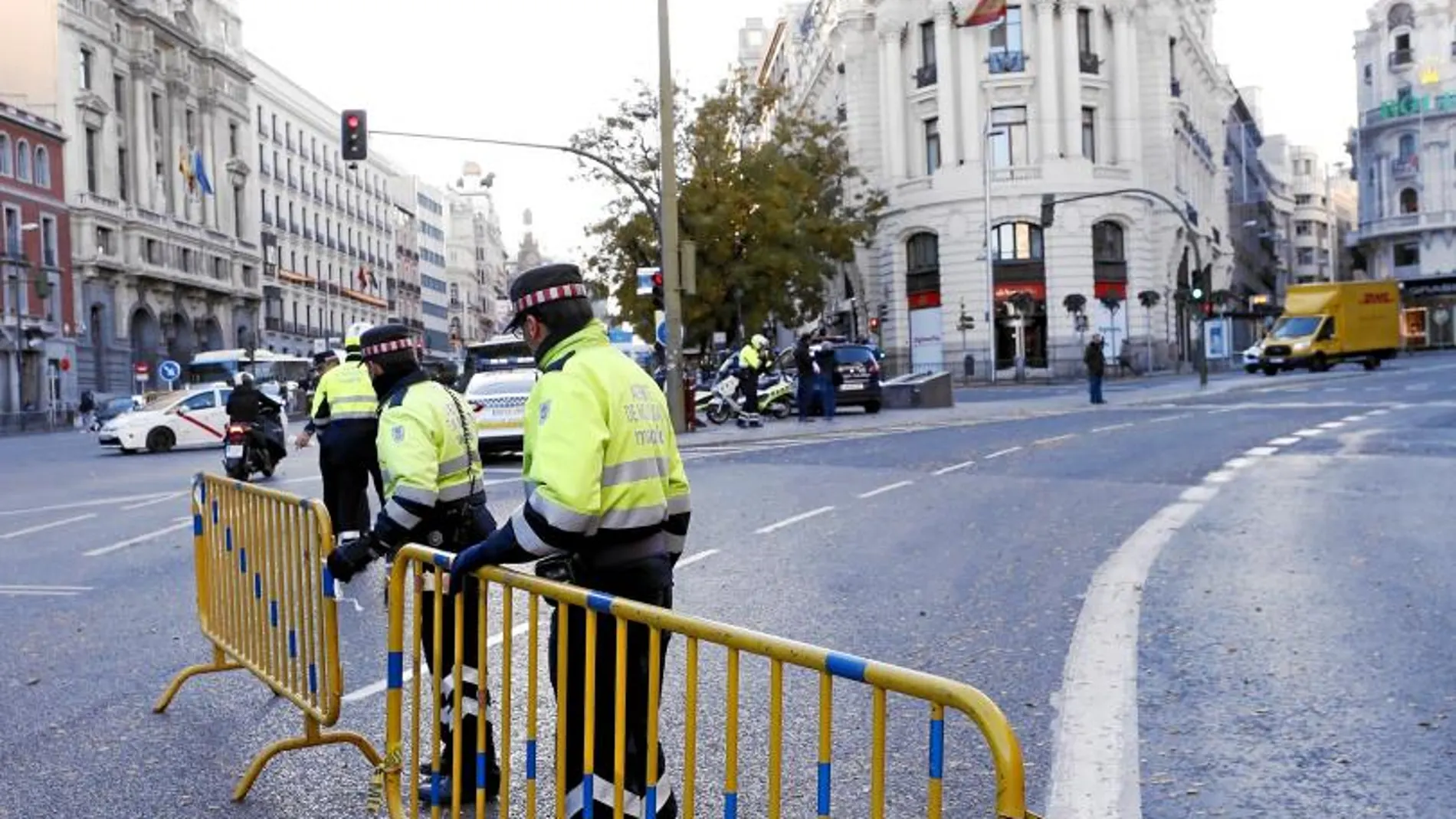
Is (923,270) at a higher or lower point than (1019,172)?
lower

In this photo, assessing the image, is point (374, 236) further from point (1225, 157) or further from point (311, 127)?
point (1225, 157)

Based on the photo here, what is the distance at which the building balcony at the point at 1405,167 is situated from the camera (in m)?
92.8

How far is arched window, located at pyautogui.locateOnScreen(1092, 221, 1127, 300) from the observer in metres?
A: 57.8

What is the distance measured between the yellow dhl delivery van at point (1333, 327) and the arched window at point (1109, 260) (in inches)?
269

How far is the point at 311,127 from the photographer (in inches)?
4038

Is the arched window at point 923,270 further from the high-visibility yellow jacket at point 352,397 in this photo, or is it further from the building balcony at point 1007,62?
the high-visibility yellow jacket at point 352,397

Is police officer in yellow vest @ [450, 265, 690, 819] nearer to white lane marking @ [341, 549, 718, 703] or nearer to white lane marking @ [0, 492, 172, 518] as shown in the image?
white lane marking @ [341, 549, 718, 703]

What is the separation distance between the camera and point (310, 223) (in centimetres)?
10031

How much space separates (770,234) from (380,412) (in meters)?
45.0

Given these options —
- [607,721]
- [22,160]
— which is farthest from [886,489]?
[22,160]

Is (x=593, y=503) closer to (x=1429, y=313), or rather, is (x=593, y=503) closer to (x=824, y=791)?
(x=824, y=791)

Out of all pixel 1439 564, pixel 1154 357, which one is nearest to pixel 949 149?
pixel 1154 357

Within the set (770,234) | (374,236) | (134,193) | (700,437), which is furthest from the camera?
(374,236)

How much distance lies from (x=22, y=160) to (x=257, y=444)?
4803 cm
